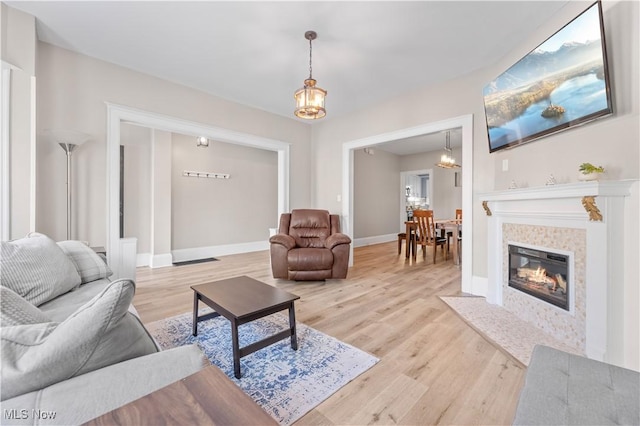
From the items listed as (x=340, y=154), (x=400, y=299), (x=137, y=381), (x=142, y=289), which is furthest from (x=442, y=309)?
(x=142, y=289)

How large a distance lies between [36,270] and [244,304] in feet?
4.09

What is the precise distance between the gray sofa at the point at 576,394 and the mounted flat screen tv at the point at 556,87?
5.79 feet

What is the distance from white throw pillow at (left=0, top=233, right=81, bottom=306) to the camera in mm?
1518

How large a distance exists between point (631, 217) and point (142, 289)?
466cm

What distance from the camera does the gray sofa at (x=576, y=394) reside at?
849 millimetres

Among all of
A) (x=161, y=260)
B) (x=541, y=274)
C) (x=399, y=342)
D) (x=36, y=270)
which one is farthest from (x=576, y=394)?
(x=161, y=260)

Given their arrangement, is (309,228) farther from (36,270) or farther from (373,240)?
(373,240)

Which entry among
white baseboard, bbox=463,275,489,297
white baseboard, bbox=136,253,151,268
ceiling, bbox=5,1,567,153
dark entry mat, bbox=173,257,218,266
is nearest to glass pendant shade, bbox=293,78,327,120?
ceiling, bbox=5,1,567,153

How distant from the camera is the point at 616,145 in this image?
187 cm

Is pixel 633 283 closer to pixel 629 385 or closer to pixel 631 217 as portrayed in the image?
pixel 631 217

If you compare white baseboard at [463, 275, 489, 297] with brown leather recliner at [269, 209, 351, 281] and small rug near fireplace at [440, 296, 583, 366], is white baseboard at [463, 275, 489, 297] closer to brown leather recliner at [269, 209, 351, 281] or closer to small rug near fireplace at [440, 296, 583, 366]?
small rug near fireplace at [440, 296, 583, 366]

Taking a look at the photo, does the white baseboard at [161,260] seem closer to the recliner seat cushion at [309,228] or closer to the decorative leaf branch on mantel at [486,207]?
the recliner seat cushion at [309,228]

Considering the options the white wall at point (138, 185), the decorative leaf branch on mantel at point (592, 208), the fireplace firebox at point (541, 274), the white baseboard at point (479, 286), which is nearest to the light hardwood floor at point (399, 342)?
the white baseboard at point (479, 286)

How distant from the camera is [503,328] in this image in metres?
2.38
